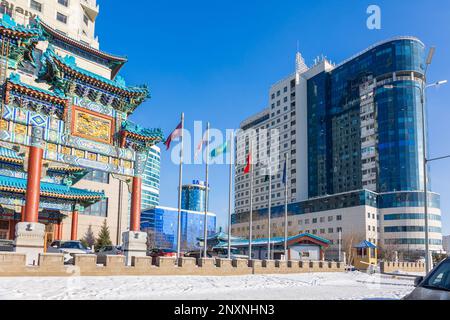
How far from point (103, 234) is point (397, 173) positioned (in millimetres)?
72787

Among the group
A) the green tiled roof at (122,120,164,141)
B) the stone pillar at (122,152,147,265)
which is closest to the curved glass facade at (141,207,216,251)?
the green tiled roof at (122,120,164,141)

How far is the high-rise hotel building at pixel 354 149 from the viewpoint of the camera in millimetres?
98938

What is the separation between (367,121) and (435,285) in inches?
4245

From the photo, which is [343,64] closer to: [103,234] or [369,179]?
[369,179]

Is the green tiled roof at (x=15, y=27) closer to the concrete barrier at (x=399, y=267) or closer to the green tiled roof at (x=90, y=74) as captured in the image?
the green tiled roof at (x=90, y=74)

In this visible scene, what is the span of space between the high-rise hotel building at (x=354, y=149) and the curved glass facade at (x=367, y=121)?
24 centimetres

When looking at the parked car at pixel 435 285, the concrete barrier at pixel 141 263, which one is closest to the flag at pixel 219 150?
the concrete barrier at pixel 141 263

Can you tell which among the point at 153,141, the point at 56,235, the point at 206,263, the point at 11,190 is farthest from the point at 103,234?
the point at 206,263

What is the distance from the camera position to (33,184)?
24297 millimetres

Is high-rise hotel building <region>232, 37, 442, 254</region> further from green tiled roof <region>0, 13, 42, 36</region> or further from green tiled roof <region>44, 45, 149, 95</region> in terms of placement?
green tiled roof <region>0, 13, 42, 36</region>

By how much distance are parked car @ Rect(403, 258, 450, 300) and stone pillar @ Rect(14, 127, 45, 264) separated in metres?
18.4

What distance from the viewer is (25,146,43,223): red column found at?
2381cm

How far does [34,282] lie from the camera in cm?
1659

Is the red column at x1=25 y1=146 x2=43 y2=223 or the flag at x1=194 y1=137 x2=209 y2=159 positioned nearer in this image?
the red column at x1=25 y1=146 x2=43 y2=223
